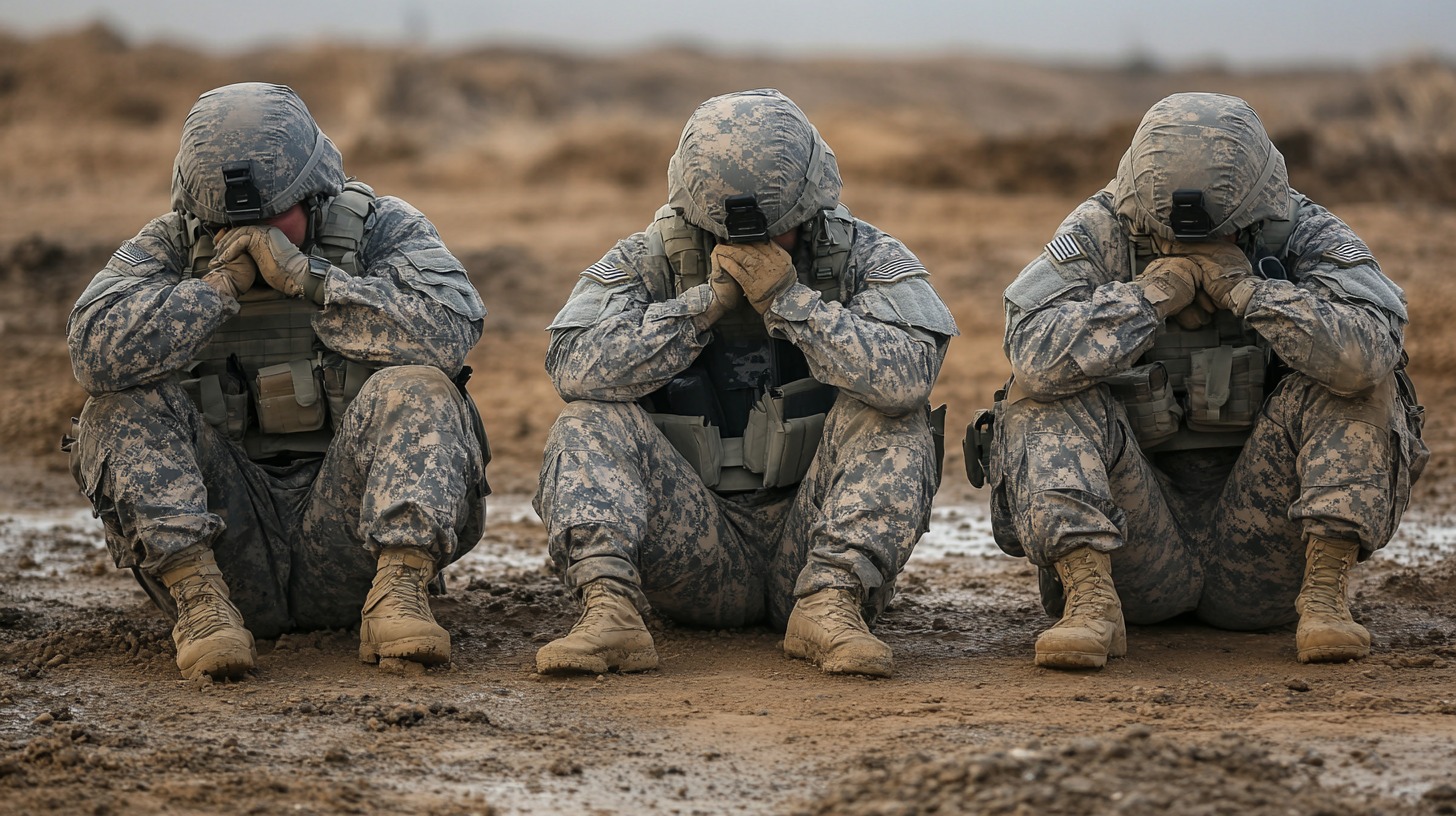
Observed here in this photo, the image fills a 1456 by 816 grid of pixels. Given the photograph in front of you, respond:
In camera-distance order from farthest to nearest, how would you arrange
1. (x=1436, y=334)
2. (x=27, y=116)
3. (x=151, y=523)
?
1. (x=27, y=116)
2. (x=1436, y=334)
3. (x=151, y=523)

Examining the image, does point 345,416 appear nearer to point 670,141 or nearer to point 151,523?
point 151,523

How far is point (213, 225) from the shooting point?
5.75 metres

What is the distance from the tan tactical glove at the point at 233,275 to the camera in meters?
5.58

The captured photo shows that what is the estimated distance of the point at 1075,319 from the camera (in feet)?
17.9

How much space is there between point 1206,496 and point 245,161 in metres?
3.26

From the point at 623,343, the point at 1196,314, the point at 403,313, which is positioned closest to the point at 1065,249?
the point at 1196,314

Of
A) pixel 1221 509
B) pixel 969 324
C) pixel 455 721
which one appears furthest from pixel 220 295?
pixel 969 324

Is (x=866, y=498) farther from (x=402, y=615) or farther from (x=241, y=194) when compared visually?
(x=241, y=194)

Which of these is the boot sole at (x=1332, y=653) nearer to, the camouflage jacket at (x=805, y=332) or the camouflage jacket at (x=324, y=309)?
the camouflage jacket at (x=805, y=332)

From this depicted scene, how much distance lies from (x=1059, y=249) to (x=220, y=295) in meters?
2.62

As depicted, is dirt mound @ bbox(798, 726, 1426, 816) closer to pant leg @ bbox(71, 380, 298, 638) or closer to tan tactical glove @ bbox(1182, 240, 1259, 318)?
tan tactical glove @ bbox(1182, 240, 1259, 318)

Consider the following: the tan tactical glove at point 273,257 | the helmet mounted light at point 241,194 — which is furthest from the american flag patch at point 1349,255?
the helmet mounted light at point 241,194

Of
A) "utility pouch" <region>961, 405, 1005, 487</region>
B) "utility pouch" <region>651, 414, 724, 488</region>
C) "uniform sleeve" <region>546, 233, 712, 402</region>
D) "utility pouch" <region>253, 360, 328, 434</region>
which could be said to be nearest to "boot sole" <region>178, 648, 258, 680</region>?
"utility pouch" <region>253, 360, 328, 434</region>

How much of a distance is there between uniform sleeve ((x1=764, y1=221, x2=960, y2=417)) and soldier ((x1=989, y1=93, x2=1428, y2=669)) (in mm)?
280
